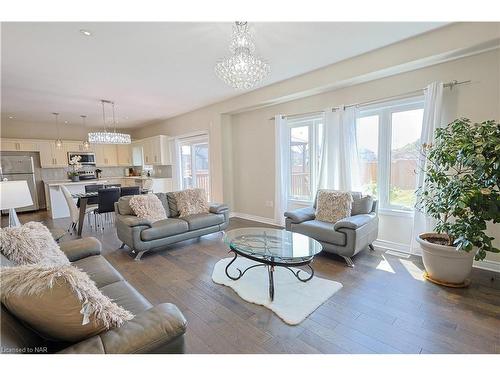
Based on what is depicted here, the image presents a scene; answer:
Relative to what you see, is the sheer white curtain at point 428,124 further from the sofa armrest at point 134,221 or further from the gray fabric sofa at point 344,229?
the sofa armrest at point 134,221

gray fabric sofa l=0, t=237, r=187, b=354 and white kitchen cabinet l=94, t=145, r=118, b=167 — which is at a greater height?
white kitchen cabinet l=94, t=145, r=118, b=167

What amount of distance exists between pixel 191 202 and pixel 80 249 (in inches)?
78.2

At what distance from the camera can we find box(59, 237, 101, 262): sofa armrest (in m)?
2.21

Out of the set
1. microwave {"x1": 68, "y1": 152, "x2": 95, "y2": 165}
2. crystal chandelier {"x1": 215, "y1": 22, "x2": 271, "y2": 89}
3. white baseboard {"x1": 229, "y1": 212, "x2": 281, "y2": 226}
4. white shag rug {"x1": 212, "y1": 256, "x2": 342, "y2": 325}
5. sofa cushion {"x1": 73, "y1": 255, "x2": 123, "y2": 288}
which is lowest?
white shag rug {"x1": 212, "y1": 256, "x2": 342, "y2": 325}

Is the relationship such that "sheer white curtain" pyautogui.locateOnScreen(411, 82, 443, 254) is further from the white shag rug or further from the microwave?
the microwave

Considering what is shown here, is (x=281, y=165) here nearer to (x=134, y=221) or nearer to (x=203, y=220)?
(x=203, y=220)

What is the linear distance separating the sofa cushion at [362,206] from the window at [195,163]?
150 inches

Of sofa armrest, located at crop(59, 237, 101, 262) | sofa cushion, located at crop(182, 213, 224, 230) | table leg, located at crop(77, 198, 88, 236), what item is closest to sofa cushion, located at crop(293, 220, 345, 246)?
sofa cushion, located at crop(182, 213, 224, 230)

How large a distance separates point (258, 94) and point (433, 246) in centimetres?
366

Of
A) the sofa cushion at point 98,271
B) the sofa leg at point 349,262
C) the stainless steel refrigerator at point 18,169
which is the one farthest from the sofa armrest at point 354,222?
the stainless steel refrigerator at point 18,169

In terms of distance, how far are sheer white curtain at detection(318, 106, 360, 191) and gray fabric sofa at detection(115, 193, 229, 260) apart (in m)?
1.89
